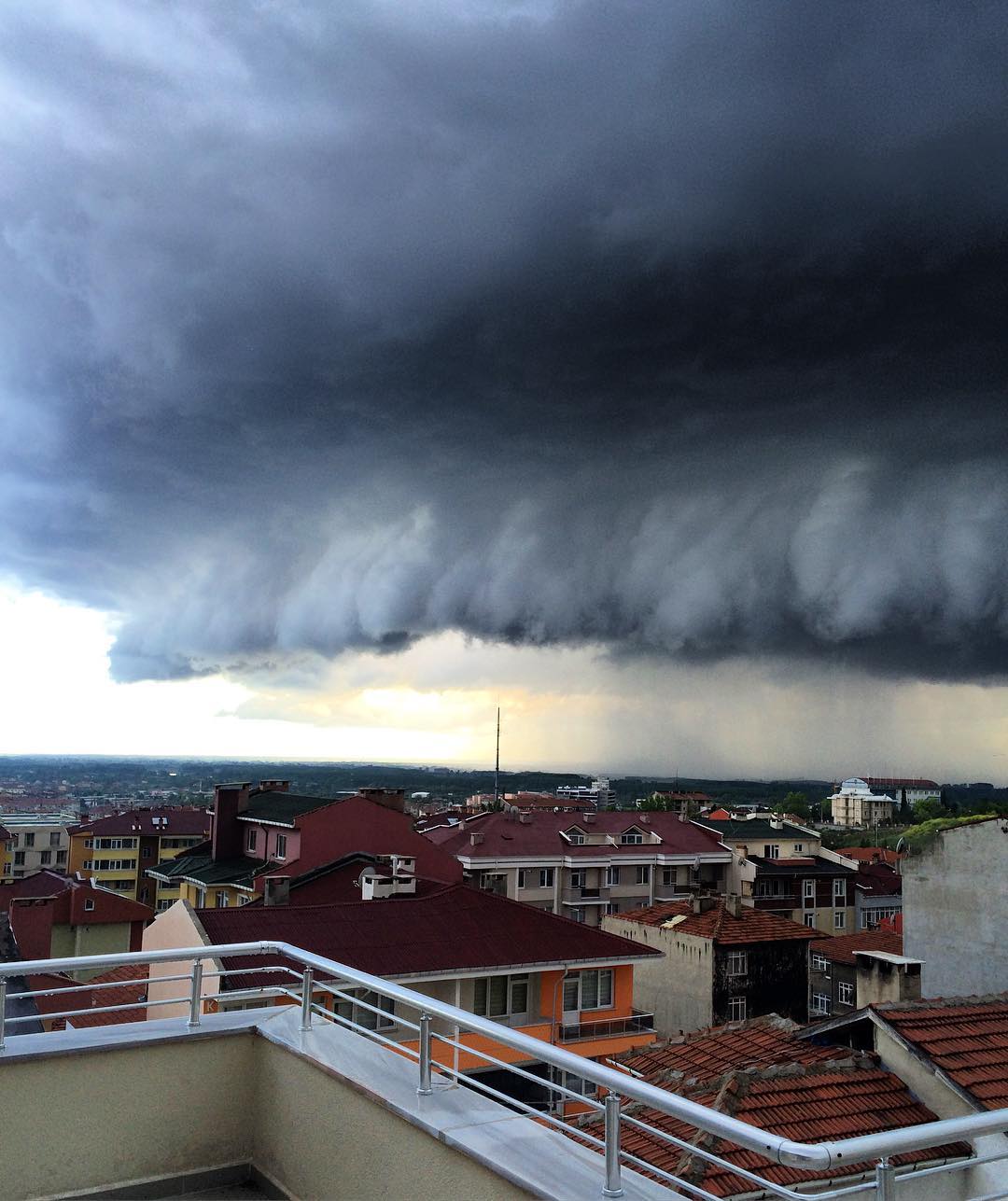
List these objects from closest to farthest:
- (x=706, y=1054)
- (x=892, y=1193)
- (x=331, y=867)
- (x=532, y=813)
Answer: (x=892, y=1193)
(x=706, y=1054)
(x=331, y=867)
(x=532, y=813)

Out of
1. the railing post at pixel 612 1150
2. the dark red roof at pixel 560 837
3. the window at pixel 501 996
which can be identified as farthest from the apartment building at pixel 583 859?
the railing post at pixel 612 1150

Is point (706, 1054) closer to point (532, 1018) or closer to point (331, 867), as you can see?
point (532, 1018)

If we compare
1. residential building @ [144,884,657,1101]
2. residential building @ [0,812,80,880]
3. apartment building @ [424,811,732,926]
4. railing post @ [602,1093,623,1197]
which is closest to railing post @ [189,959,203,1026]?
railing post @ [602,1093,623,1197]

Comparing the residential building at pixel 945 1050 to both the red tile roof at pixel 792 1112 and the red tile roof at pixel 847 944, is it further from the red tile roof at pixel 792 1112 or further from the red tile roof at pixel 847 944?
the red tile roof at pixel 847 944

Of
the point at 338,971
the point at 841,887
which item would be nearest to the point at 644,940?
the point at 841,887

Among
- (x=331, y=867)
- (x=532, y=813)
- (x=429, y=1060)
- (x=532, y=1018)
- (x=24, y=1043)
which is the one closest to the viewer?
(x=429, y=1060)

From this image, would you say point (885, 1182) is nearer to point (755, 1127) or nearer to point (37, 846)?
point (755, 1127)

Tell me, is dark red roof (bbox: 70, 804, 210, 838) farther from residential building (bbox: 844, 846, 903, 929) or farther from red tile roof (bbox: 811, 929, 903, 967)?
red tile roof (bbox: 811, 929, 903, 967)
